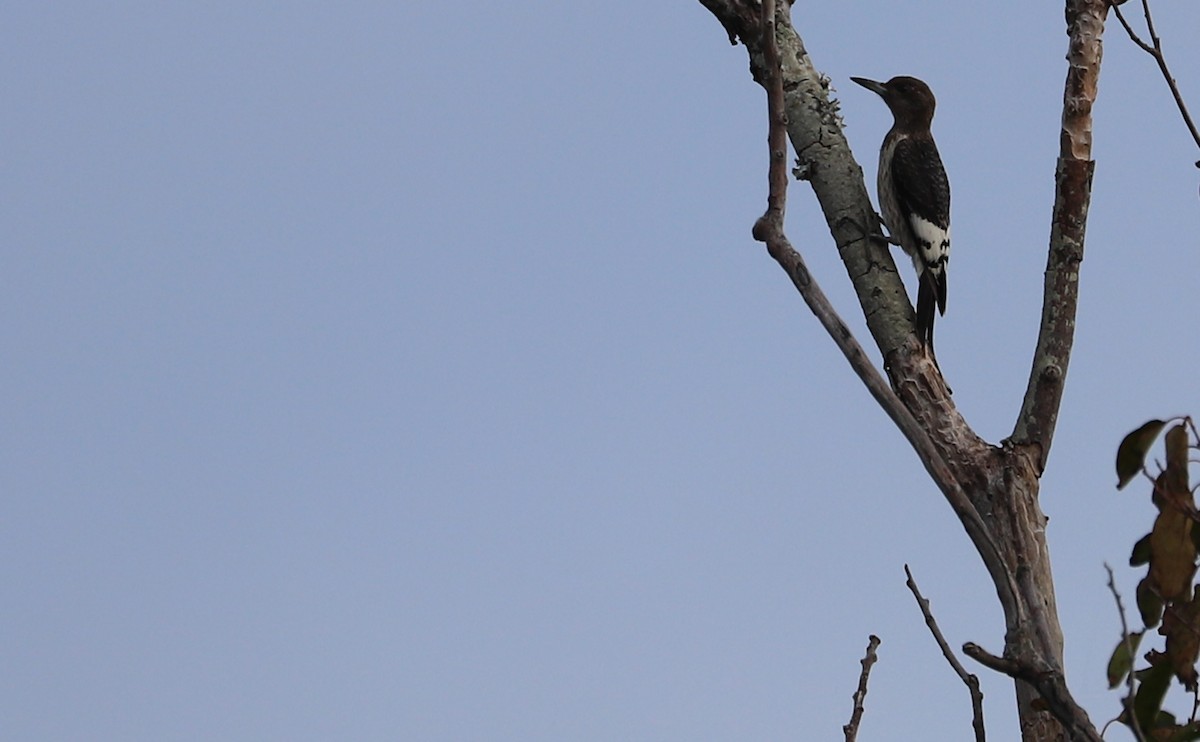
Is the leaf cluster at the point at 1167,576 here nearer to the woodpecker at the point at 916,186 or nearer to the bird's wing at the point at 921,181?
the woodpecker at the point at 916,186

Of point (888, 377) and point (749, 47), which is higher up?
point (749, 47)

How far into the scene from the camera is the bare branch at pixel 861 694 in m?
2.35

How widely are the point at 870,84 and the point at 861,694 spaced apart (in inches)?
200

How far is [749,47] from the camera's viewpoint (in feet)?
13.3

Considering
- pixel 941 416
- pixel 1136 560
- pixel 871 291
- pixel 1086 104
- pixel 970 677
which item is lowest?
pixel 970 677

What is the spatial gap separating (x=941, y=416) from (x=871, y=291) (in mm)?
506

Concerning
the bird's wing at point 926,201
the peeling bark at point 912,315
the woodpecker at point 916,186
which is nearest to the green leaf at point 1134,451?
the peeling bark at point 912,315

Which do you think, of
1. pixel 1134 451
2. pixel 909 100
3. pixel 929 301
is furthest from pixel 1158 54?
pixel 909 100

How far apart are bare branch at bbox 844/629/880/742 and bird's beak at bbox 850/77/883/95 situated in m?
4.91

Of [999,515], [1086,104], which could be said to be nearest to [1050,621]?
[999,515]

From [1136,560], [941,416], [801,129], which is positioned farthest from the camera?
[801,129]

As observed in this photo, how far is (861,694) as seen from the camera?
2418mm

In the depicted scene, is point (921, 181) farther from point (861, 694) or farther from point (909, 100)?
point (861, 694)

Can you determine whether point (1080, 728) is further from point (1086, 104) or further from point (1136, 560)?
point (1086, 104)
